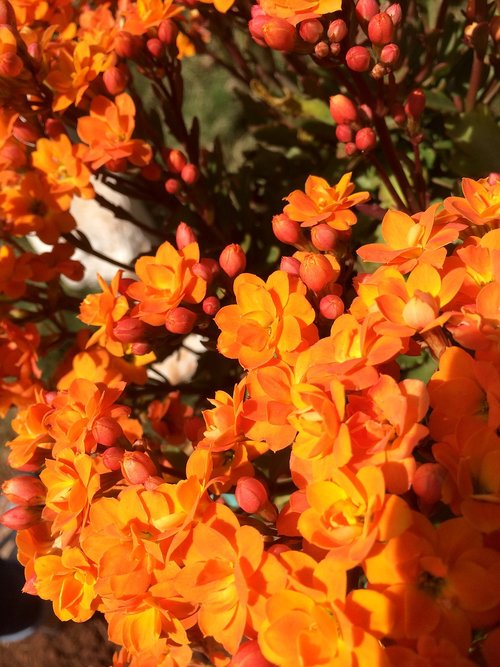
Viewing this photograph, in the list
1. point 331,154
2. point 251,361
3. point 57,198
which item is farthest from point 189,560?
point 331,154

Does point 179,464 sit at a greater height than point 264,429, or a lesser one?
lesser

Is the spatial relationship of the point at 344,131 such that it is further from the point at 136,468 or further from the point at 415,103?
the point at 136,468

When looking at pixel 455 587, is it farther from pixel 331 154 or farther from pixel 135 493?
pixel 331 154

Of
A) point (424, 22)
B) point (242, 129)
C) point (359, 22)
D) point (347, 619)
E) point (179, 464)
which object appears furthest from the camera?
point (242, 129)

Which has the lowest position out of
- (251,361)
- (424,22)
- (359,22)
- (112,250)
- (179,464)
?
(112,250)

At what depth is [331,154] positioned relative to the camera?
146 centimetres

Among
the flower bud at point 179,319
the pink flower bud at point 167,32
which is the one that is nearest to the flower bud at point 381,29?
the pink flower bud at point 167,32

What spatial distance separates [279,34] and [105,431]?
1.92ft

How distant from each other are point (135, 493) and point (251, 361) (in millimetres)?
191

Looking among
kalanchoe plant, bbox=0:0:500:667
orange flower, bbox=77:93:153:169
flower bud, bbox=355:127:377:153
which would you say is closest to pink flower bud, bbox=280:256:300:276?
kalanchoe plant, bbox=0:0:500:667

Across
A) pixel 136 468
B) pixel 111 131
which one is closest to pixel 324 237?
pixel 136 468

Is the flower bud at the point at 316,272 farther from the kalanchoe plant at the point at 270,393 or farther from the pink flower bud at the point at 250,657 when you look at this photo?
the pink flower bud at the point at 250,657

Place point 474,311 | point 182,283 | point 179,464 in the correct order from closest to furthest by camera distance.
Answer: point 474,311 → point 182,283 → point 179,464

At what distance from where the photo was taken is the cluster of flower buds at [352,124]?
0.97 m
